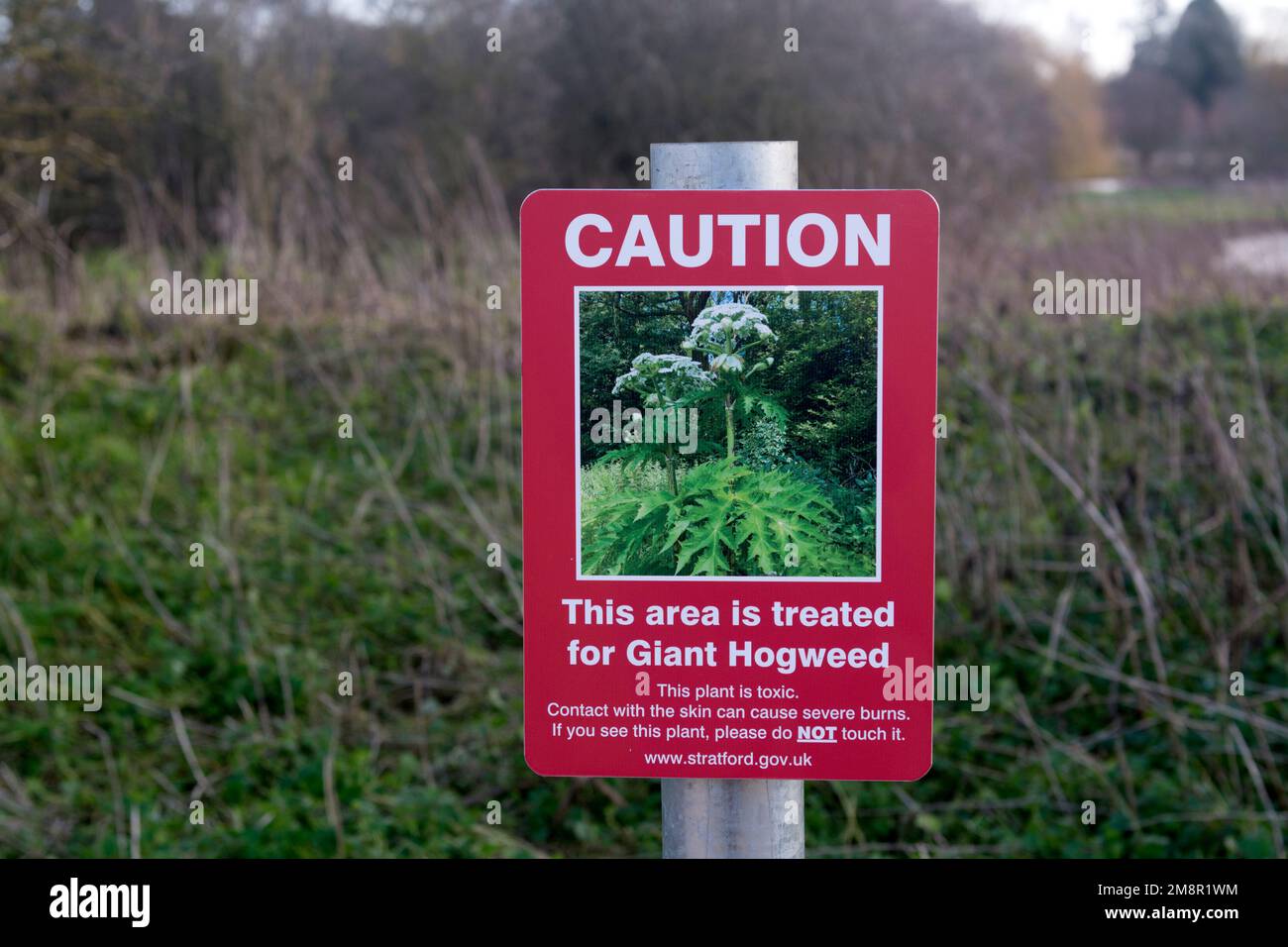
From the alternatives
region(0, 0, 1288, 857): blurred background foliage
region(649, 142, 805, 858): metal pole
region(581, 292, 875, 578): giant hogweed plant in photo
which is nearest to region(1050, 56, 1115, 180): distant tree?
region(0, 0, 1288, 857): blurred background foliage

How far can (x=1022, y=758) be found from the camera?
12.9ft

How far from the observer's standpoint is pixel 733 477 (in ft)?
5.13

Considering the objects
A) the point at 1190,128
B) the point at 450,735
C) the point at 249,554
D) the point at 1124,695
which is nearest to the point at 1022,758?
the point at 1124,695

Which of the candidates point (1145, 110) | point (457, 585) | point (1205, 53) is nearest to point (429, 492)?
point (457, 585)

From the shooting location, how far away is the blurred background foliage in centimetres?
385

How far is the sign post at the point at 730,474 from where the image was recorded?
157 centimetres

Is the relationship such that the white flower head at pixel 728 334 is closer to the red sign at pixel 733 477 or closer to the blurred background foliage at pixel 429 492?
the red sign at pixel 733 477

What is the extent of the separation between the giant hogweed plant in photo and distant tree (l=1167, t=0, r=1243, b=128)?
691 inches

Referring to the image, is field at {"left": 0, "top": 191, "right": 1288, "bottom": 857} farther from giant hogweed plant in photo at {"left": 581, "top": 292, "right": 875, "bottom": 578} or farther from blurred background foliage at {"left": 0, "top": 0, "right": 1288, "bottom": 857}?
giant hogweed plant in photo at {"left": 581, "top": 292, "right": 875, "bottom": 578}

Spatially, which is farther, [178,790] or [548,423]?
[178,790]

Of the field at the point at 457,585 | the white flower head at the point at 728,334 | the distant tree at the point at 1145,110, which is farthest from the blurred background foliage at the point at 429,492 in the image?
the distant tree at the point at 1145,110

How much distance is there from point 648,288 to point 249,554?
4.12 m

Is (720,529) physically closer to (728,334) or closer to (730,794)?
(728,334)
